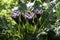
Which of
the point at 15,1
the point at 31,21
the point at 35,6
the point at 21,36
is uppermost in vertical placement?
the point at 15,1

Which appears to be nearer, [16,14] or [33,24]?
[16,14]

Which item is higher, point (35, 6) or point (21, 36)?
point (35, 6)

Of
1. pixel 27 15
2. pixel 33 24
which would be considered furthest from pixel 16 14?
pixel 33 24

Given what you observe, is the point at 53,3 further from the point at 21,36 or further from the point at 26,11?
the point at 21,36

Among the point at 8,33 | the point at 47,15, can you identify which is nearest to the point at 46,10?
the point at 47,15

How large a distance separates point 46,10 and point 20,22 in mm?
342

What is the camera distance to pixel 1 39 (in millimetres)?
2338

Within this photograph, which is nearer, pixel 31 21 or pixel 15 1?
pixel 31 21

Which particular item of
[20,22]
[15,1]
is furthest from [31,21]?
[15,1]

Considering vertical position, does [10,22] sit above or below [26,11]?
below

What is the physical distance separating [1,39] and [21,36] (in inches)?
9.8

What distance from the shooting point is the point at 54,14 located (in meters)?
2.33

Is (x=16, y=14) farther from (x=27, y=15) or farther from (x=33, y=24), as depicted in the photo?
(x=33, y=24)

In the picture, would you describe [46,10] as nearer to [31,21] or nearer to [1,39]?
[31,21]
